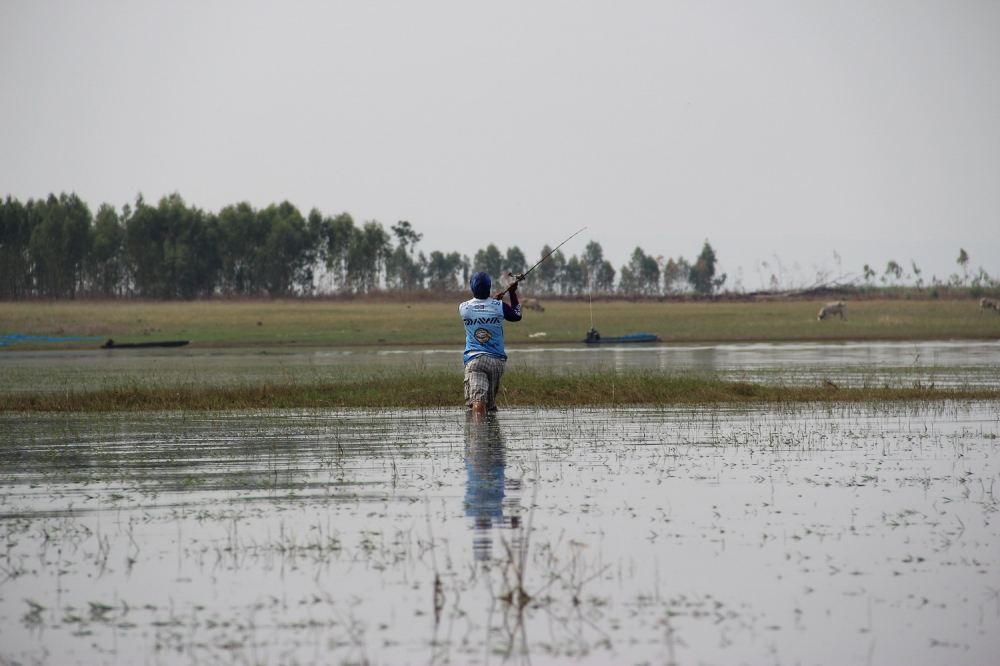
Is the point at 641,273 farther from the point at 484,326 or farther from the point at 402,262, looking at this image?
the point at 484,326

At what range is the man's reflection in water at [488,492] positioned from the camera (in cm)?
964

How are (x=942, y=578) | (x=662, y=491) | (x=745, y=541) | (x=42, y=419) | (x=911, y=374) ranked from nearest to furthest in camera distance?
(x=942, y=578) < (x=745, y=541) < (x=662, y=491) < (x=42, y=419) < (x=911, y=374)

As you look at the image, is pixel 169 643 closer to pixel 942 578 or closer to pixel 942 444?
pixel 942 578

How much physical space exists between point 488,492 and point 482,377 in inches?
260

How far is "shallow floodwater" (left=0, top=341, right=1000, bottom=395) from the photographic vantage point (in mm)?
29078

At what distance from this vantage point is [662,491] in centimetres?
1189

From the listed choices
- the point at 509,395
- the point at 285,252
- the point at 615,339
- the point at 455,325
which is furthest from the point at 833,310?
the point at 285,252

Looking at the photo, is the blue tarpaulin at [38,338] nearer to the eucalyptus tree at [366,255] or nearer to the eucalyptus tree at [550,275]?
the eucalyptus tree at [366,255]

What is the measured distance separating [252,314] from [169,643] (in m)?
67.0

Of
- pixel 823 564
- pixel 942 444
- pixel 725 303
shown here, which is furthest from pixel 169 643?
pixel 725 303

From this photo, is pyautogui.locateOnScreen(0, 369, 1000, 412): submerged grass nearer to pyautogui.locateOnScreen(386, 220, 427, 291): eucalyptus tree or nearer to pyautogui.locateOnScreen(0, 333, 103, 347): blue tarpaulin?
pyautogui.locateOnScreen(0, 333, 103, 347): blue tarpaulin

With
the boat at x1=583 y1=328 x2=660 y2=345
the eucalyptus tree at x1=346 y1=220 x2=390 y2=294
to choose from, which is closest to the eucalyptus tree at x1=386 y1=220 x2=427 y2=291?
the eucalyptus tree at x1=346 y1=220 x2=390 y2=294

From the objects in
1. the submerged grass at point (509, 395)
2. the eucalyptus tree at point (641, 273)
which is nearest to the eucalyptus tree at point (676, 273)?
the eucalyptus tree at point (641, 273)

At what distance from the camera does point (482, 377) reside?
1831 cm
